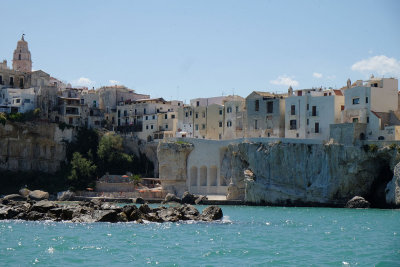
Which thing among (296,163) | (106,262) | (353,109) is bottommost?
(106,262)

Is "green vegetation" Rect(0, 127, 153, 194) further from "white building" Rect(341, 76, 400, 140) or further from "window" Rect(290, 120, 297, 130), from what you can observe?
"white building" Rect(341, 76, 400, 140)

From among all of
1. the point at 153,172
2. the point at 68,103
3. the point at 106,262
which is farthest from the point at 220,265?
the point at 68,103

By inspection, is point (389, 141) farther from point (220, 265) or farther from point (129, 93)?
point (129, 93)

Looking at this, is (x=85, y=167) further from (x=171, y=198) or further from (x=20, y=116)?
(x=171, y=198)

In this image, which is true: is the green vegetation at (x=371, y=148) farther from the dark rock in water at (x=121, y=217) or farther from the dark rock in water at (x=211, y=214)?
the dark rock in water at (x=121, y=217)

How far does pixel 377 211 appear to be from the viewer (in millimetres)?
52031

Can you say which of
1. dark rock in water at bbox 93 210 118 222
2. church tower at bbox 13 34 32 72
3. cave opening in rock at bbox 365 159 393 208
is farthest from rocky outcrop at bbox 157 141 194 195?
church tower at bbox 13 34 32 72

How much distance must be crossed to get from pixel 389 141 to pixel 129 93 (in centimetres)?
4329

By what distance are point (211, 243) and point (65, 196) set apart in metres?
39.7

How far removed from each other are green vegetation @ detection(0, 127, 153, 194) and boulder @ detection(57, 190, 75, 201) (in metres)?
1.83

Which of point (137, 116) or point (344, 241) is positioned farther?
point (137, 116)

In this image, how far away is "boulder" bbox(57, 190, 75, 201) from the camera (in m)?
69.1

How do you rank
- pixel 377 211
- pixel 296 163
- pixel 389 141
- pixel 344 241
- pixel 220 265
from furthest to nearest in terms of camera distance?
1. pixel 296 163
2. pixel 389 141
3. pixel 377 211
4. pixel 344 241
5. pixel 220 265

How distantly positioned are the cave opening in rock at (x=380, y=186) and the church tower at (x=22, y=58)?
52.4 meters
